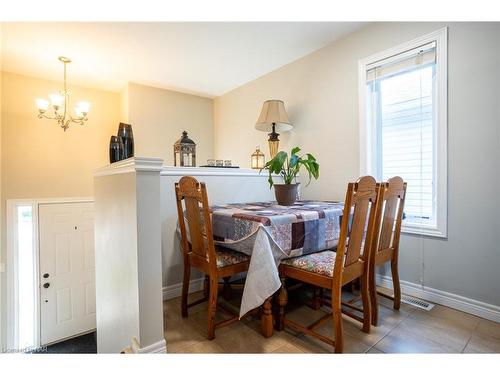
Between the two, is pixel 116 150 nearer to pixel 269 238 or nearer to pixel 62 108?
pixel 269 238

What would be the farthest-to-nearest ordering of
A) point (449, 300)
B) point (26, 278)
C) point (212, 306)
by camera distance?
point (26, 278) < point (449, 300) < point (212, 306)

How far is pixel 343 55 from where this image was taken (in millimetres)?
2506

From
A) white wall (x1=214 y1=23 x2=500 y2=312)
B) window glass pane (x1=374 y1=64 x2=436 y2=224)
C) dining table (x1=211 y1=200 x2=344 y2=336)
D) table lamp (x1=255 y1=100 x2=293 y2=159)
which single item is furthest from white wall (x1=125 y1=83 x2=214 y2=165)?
window glass pane (x1=374 y1=64 x2=436 y2=224)

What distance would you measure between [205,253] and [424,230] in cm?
169

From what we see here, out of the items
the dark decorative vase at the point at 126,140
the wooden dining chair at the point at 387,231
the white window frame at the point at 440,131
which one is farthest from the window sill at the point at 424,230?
the dark decorative vase at the point at 126,140

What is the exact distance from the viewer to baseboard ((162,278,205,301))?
2.12 metres

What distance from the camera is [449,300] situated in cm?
186

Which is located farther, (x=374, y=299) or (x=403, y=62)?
(x=403, y=62)

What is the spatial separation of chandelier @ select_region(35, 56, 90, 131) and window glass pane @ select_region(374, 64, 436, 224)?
10.7ft

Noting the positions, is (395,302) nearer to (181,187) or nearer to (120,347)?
(181,187)

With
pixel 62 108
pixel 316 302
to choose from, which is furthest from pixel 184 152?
pixel 62 108

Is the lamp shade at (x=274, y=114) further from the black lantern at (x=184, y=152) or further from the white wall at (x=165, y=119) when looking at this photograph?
the white wall at (x=165, y=119)
